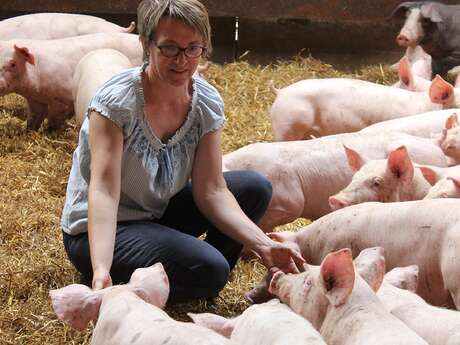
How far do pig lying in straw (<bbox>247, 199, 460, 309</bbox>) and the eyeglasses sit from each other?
904mm

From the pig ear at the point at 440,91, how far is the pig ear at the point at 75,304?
3.15m

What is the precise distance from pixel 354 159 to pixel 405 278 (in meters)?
1.15

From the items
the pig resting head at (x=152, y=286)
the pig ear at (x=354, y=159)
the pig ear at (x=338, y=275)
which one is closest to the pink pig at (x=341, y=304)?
the pig ear at (x=338, y=275)

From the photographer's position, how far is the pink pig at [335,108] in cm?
598

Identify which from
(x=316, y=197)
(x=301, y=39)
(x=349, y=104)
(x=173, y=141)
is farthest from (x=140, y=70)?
(x=301, y=39)

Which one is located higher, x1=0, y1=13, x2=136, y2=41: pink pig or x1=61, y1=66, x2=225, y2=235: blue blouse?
x1=61, y1=66, x2=225, y2=235: blue blouse

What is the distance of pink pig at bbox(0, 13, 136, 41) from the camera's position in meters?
7.12

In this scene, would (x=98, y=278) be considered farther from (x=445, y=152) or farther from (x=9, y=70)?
(x=9, y=70)

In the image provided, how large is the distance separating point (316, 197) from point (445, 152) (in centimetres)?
62

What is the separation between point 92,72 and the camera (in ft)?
19.1

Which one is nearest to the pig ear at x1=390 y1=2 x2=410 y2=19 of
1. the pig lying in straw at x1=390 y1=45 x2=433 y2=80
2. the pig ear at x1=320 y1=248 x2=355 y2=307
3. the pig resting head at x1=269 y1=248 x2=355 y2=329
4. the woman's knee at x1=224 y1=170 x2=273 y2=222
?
the pig lying in straw at x1=390 y1=45 x2=433 y2=80

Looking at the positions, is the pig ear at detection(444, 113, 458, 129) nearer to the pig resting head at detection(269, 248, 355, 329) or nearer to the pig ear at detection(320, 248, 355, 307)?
the pig resting head at detection(269, 248, 355, 329)

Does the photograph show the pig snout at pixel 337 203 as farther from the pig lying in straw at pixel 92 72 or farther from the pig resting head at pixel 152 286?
the pig lying in straw at pixel 92 72

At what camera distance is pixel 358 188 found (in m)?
4.42
